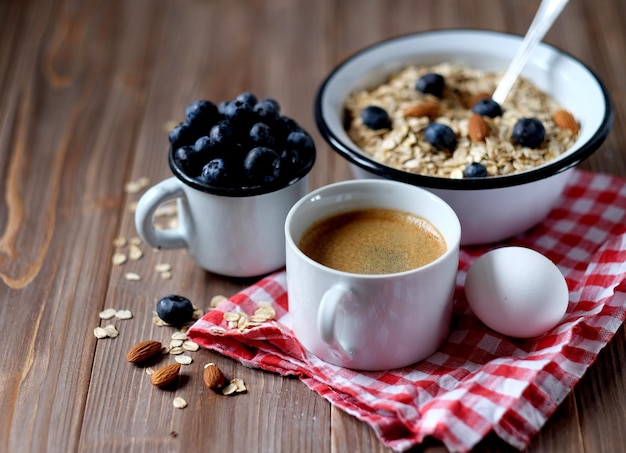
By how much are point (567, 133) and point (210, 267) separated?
644mm

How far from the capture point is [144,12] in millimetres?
2133

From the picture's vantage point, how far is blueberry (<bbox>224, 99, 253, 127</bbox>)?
1.26m

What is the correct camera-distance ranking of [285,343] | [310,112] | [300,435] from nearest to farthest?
[300,435]
[285,343]
[310,112]

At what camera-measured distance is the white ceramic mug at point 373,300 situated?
1.07 metres

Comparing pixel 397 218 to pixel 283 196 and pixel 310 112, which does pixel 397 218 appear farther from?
pixel 310 112

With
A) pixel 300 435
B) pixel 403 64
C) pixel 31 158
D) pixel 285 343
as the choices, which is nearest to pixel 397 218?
pixel 285 343

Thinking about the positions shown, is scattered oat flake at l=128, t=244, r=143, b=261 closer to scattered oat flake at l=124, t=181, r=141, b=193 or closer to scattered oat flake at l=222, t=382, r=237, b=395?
scattered oat flake at l=124, t=181, r=141, b=193

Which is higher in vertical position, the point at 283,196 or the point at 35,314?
the point at 283,196

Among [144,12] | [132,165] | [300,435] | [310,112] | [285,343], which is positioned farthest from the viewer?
[144,12]

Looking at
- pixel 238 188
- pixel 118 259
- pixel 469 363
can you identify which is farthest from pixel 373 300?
pixel 118 259

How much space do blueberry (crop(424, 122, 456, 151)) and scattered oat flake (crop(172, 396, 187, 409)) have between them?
0.60 m

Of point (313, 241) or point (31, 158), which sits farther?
point (31, 158)

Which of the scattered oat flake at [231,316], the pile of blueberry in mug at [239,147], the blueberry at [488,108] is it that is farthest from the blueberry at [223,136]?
Answer: the blueberry at [488,108]

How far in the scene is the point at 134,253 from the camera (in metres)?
1.40
